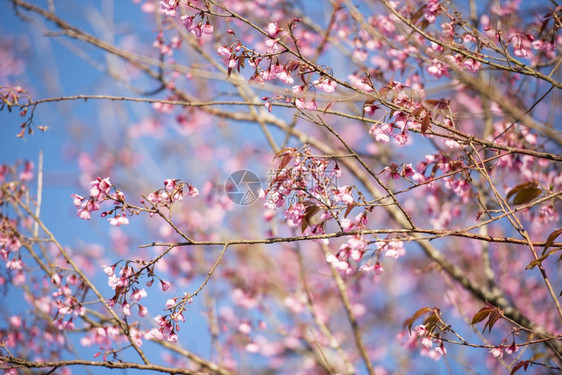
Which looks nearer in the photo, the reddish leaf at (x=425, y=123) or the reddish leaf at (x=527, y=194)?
the reddish leaf at (x=425, y=123)

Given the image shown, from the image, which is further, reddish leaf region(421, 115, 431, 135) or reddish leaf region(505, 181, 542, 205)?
reddish leaf region(505, 181, 542, 205)

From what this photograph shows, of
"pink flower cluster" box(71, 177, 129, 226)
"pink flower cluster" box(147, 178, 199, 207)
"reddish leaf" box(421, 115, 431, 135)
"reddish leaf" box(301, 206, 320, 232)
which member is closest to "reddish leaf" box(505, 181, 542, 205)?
"reddish leaf" box(421, 115, 431, 135)

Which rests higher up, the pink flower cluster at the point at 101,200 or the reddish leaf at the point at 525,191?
the pink flower cluster at the point at 101,200

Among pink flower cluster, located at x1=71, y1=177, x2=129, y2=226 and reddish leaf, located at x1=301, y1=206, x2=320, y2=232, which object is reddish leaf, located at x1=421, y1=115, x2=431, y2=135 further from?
pink flower cluster, located at x1=71, y1=177, x2=129, y2=226

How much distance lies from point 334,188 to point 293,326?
3.81 metres

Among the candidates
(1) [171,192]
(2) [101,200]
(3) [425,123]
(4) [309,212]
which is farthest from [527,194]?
(2) [101,200]

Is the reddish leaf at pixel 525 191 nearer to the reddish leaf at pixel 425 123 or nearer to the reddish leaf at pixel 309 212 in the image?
the reddish leaf at pixel 425 123

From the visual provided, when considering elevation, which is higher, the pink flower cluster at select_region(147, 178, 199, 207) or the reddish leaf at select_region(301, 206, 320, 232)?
the pink flower cluster at select_region(147, 178, 199, 207)

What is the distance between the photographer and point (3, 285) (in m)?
2.76

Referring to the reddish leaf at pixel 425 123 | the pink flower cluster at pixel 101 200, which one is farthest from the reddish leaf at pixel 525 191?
the pink flower cluster at pixel 101 200

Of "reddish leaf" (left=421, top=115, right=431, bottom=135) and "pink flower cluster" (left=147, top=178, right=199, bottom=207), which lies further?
"pink flower cluster" (left=147, top=178, right=199, bottom=207)

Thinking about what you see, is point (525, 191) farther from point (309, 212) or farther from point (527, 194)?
point (309, 212)

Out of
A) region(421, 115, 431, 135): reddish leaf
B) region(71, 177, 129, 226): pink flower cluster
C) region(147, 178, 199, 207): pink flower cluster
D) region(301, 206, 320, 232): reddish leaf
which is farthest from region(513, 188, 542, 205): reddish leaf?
region(71, 177, 129, 226): pink flower cluster

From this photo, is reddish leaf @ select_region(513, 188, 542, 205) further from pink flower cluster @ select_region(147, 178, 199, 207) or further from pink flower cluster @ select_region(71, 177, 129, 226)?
pink flower cluster @ select_region(71, 177, 129, 226)
